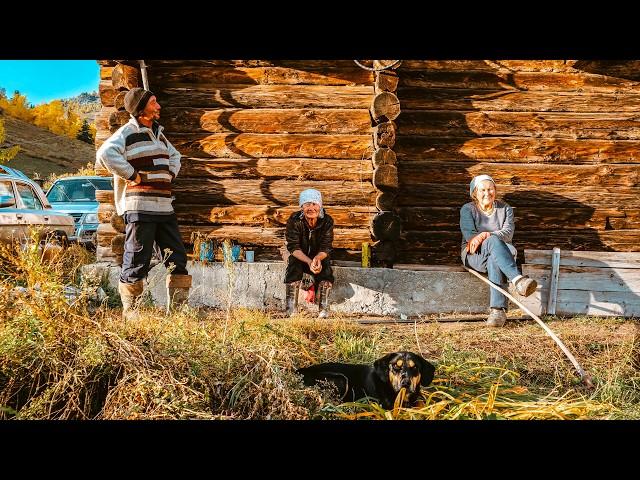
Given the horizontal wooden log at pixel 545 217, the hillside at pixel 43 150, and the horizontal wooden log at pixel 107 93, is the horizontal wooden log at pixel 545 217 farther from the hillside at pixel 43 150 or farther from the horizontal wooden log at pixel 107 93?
the hillside at pixel 43 150

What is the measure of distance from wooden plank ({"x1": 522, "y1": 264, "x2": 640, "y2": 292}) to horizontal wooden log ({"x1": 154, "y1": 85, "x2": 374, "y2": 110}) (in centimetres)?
256

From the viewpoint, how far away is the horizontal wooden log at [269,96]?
23.5 ft

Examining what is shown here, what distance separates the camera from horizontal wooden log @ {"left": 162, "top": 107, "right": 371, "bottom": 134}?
716 centimetres

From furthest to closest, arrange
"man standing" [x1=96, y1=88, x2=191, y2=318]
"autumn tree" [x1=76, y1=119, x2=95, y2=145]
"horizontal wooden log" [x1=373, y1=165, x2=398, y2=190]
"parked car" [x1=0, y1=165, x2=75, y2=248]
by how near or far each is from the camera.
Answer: "autumn tree" [x1=76, y1=119, x2=95, y2=145], "parked car" [x1=0, y1=165, x2=75, y2=248], "horizontal wooden log" [x1=373, y1=165, x2=398, y2=190], "man standing" [x1=96, y1=88, x2=191, y2=318]

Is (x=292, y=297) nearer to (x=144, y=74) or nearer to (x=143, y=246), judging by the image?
(x=143, y=246)

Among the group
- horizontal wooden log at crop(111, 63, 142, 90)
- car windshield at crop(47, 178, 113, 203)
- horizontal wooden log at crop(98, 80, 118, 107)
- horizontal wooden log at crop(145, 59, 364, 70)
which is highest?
horizontal wooden log at crop(145, 59, 364, 70)

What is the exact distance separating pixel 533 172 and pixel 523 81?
3.31 ft

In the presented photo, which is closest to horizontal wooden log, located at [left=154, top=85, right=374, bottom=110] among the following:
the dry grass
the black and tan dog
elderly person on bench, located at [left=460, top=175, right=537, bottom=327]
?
elderly person on bench, located at [left=460, top=175, right=537, bottom=327]

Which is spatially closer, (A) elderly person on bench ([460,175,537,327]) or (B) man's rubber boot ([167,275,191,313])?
(B) man's rubber boot ([167,275,191,313])

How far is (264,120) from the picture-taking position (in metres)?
7.19

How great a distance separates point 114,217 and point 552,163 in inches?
187

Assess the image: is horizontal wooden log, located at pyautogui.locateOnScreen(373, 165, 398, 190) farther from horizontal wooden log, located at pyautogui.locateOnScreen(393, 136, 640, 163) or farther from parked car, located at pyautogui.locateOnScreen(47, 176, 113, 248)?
parked car, located at pyautogui.locateOnScreen(47, 176, 113, 248)

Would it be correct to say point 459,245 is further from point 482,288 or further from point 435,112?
point 435,112

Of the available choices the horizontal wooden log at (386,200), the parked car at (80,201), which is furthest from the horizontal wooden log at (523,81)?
the parked car at (80,201)
